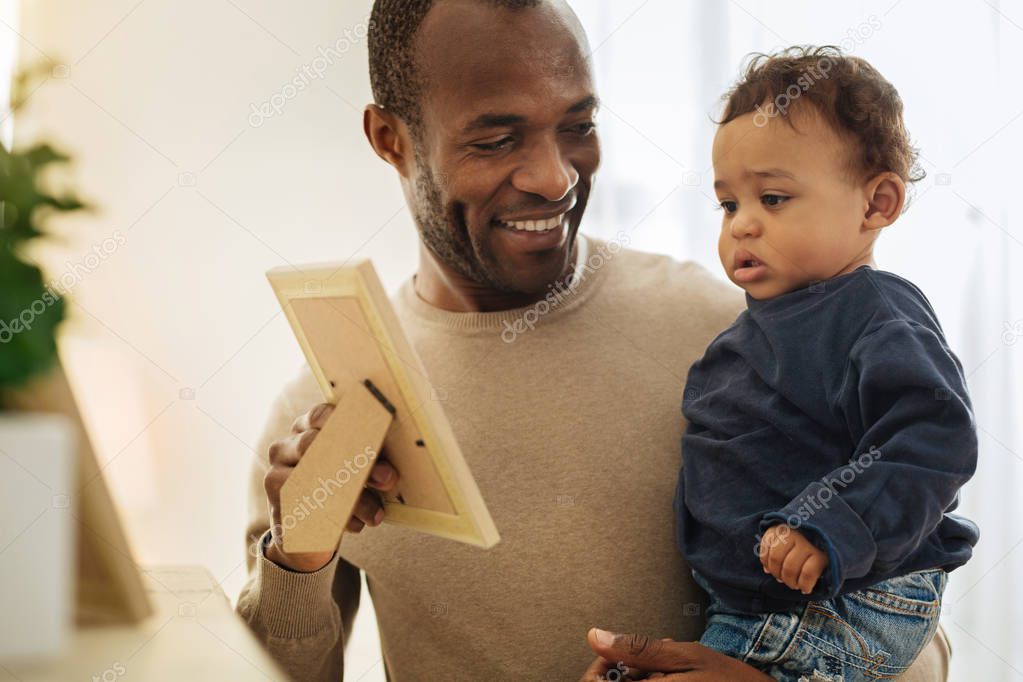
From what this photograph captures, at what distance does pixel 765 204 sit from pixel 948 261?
1.30 m

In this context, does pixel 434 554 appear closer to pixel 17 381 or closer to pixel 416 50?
pixel 416 50

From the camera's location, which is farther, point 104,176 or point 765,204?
point 104,176

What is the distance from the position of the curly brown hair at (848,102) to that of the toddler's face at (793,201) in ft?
0.05

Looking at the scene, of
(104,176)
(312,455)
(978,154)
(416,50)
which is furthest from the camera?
(104,176)

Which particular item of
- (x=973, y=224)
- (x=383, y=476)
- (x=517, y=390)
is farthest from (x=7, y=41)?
(x=973, y=224)

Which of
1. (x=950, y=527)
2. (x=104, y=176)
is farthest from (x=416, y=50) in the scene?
(x=104, y=176)

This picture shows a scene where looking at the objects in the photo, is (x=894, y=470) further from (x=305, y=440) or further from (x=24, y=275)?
(x=24, y=275)

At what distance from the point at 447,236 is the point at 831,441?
0.68m

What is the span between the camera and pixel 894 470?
964 millimetres

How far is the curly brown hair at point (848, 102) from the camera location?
1.11 metres

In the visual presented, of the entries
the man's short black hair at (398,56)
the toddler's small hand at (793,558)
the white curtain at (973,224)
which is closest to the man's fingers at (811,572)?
the toddler's small hand at (793,558)

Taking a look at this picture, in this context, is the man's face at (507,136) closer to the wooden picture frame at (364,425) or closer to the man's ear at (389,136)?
the man's ear at (389,136)

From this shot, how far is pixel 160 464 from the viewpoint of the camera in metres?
2.91

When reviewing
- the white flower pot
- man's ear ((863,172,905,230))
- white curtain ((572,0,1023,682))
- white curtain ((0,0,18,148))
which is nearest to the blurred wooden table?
the white flower pot
